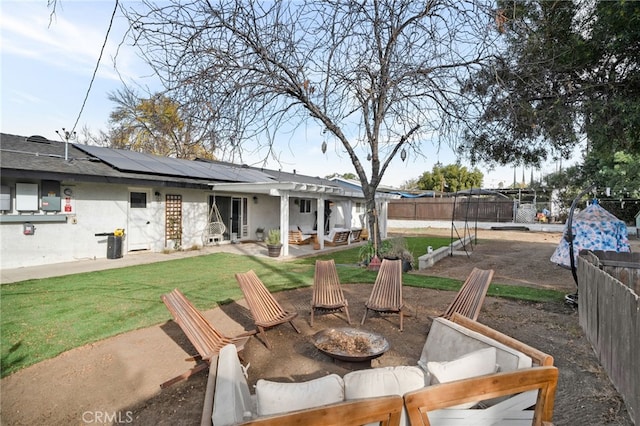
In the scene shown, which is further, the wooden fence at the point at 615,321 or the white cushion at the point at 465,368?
the wooden fence at the point at 615,321

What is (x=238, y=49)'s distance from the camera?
562cm

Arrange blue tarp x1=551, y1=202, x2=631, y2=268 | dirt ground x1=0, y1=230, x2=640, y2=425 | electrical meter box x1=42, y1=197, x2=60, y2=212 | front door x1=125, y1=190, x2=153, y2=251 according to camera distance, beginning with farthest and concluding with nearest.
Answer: front door x1=125, y1=190, x2=153, y2=251
electrical meter box x1=42, y1=197, x2=60, y2=212
blue tarp x1=551, y1=202, x2=631, y2=268
dirt ground x1=0, y1=230, x2=640, y2=425

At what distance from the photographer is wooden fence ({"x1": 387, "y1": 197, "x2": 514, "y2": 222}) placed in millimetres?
26781

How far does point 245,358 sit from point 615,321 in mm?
4071

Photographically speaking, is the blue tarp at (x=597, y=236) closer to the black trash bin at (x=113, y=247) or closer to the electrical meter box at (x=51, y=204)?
the black trash bin at (x=113, y=247)

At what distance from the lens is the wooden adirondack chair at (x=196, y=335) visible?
3555 millimetres

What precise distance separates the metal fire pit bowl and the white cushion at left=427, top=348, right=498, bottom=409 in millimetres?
1413

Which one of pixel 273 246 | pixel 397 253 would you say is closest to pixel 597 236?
pixel 397 253

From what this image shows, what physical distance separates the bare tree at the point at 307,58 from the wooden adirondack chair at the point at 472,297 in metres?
3.39

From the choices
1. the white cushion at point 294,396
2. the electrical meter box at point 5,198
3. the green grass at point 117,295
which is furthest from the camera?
the electrical meter box at point 5,198

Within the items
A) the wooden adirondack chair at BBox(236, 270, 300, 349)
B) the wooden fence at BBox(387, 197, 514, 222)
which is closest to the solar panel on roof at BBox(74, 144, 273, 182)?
the wooden adirondack chair at BBox(236, 270, 300, 349)

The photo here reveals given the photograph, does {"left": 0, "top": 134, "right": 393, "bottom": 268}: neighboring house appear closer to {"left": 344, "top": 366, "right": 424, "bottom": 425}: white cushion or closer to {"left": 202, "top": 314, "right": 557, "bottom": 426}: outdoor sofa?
{"left": 202, "top": 314, "right": 557, "bottom": 426}: outdoor sofa

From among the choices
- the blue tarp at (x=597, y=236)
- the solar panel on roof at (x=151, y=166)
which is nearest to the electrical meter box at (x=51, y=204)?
the solar panel on roof at (x=151, y=166)

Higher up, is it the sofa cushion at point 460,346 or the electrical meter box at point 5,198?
the electrical meter box at point 5,198
